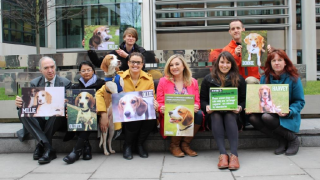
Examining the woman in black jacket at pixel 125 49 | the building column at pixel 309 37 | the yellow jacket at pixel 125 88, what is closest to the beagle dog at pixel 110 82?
the yellow jacket at pixel 125 88

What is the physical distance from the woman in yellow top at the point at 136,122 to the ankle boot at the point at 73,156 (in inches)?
20.5

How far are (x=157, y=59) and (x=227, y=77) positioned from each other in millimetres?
3510

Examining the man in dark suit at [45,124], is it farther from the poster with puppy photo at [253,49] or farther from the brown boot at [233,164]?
the poster with puppy photo at [253,49]

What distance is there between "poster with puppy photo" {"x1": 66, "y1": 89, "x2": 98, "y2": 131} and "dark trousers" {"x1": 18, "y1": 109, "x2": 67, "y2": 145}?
33cm

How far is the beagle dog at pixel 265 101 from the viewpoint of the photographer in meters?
3.86

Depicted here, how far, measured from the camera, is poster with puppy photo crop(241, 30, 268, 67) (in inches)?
172

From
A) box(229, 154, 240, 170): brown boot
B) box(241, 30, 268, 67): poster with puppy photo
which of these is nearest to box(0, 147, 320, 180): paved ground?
box(229, 154, 240, 170): brown boot

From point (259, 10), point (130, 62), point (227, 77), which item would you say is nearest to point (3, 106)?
point (130, 62)

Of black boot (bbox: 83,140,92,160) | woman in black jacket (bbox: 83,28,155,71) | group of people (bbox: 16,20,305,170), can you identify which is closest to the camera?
group of people (bbox: 16,20,305,170)

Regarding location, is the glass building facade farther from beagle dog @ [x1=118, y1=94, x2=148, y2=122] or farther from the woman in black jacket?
beagle dog @ [x1=118, y1=94, x2=148, y2=122]

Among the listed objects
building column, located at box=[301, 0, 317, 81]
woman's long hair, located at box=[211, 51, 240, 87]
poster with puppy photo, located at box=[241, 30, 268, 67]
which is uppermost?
building column, located at box=[301, 0, 317, 81]

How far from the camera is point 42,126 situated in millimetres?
4141

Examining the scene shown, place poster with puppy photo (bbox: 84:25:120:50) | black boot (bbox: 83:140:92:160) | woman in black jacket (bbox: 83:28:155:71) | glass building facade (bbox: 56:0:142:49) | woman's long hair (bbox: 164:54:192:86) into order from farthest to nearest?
glass building facade (bbox: 56:0:142:49) < poster with puppy photo (bbox: 84:25:120:50) < woman in black jacket (bbox: 83:28:155:71) < woman's long hair (bbox: 164:54:192:86) < black boot (bbox: 83:140:92:160)

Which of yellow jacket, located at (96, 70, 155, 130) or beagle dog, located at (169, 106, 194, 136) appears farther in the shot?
yellow jacket, located at (96, 70, 155, 130)
